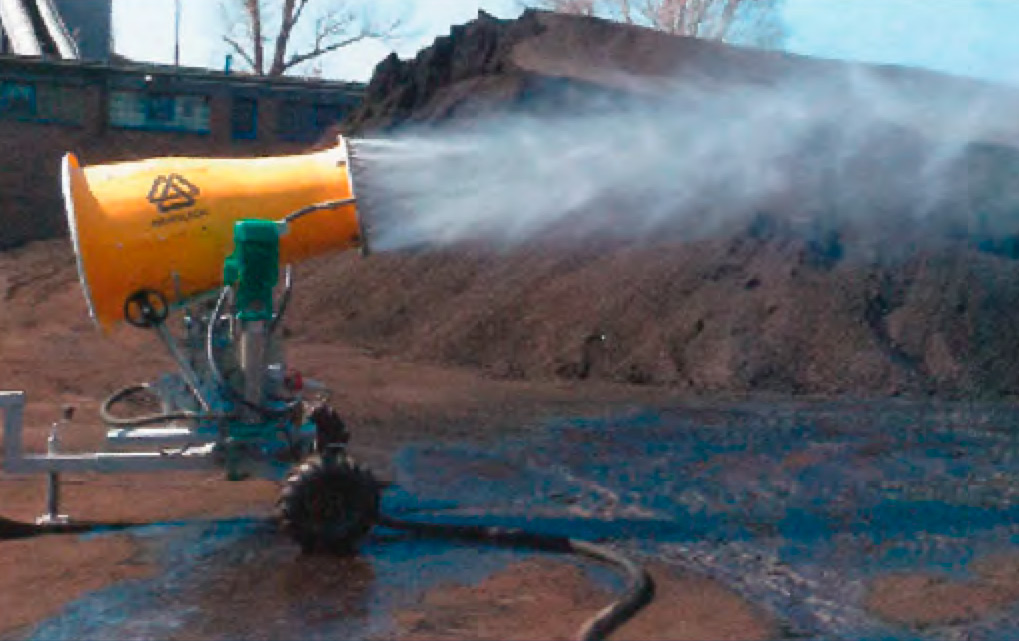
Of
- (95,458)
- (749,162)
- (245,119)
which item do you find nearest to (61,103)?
(245,119)

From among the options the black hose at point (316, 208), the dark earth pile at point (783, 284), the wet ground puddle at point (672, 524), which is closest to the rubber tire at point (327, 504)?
the wet ground puddle at point (672, 524)

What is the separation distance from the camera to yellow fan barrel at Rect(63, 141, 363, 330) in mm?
6988

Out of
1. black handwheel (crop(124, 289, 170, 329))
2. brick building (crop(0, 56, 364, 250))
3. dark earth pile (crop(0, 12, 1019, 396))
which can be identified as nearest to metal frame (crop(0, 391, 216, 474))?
black handwheel (crop(124, 289, 170, 329))

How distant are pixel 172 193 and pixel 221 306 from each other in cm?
73

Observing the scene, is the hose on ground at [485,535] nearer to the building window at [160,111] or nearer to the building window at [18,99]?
the building window at [18,99]

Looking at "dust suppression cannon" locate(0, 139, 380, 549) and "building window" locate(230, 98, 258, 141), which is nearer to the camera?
"dust suppression cannon" locate(0, 139, 380, 549)

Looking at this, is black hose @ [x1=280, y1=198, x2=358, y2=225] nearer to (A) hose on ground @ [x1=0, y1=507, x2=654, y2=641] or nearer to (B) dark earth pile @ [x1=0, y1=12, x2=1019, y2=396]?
(A) hose on ground @ [x1=0, y1=507, x2=654, y2=641]

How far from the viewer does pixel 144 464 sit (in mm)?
7047

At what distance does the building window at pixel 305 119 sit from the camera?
93.1ft

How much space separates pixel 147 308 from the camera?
281 inches

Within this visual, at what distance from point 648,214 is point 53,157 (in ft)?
49.9

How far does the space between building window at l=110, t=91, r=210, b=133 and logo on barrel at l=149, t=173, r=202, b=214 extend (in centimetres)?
2162

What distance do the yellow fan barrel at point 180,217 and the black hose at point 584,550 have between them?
182 centimetres

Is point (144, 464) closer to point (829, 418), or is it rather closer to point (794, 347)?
point (829, 418)
